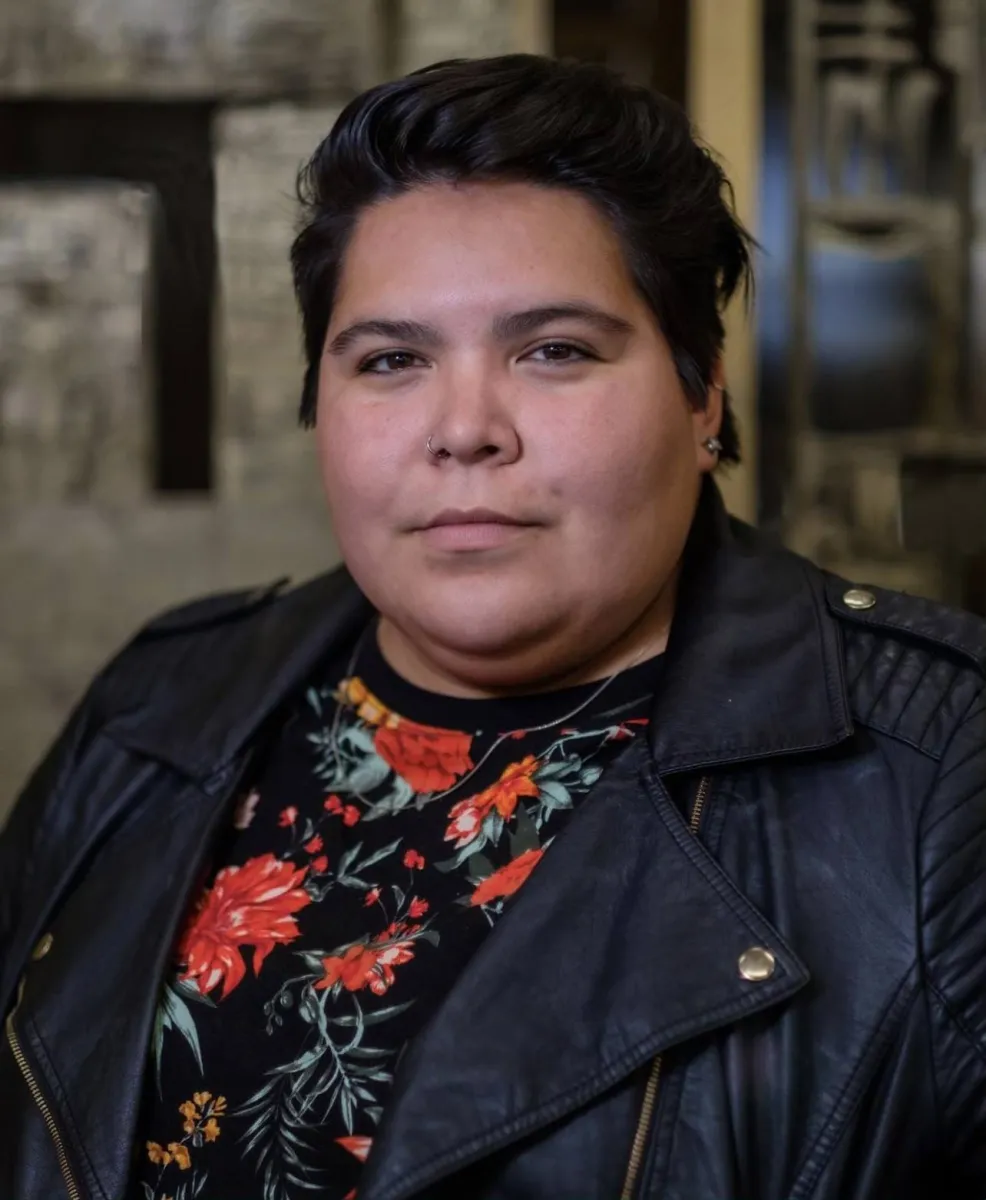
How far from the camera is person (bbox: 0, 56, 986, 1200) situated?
978mm

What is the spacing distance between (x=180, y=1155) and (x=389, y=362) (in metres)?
0.66

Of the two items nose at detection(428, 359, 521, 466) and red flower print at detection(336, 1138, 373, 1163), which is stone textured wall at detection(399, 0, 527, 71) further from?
red flower print at detection(336, 1138, 373, 1163)

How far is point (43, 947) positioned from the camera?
4.24 ft

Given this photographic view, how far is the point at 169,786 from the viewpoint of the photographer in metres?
1.34

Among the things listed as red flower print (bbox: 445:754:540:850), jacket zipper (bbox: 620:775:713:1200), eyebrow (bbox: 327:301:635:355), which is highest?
eyebrow (bbox: 327:301:635:355)

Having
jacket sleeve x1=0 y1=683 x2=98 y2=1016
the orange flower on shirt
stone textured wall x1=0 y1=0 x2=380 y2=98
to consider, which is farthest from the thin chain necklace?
stone textured wall x1=0 y1=0 x2=380 y2=98

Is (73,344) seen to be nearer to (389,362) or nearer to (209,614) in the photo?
(209,614)

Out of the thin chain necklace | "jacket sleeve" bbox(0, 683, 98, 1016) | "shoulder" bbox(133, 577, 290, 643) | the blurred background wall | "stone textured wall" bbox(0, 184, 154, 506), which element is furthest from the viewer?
"stone textured wall" bbox(0, 184, 154, 506)

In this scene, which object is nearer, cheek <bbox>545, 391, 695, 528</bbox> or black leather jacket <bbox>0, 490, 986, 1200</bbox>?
black leather jacket <bbox>0, 490, 986, 1200</bbox>

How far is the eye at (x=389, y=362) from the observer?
3.72 feet

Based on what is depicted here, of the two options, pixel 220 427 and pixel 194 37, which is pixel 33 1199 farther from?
pixel 194 37

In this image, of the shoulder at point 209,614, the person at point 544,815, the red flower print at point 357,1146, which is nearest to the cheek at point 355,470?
the person at point 544,815

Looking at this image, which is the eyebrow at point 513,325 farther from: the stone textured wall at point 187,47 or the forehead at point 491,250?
the stone textured wall at point 187,47

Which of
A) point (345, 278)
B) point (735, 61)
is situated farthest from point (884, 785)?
point (735, 61)
